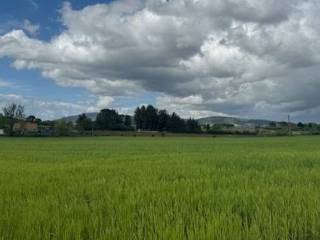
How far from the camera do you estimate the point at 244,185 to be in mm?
8938

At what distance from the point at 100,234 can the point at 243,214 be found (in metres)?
2.27

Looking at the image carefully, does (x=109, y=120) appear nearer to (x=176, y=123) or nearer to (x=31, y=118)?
(x=176, y=123)

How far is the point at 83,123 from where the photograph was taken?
507 feet

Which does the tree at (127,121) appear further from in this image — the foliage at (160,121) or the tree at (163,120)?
the tree at (163,120)

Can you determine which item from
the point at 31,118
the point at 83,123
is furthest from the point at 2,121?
the point at 31,118

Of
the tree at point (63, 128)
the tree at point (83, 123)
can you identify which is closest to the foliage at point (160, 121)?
the tree at point (83, 123)

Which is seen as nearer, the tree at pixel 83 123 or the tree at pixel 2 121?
the tree at pixel 2 121

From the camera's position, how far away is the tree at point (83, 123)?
152m

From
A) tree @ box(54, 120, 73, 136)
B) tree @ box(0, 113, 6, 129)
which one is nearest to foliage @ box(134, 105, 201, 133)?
tree @ box(54, 120, 73, 136)

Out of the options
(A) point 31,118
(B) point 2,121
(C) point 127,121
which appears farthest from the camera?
(A) point 31,118

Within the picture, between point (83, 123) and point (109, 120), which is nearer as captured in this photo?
point (83, 123)

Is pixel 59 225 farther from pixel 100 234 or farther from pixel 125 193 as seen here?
pixel 125 193

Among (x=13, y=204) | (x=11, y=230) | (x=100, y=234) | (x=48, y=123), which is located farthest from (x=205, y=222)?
(x=48, y=123)

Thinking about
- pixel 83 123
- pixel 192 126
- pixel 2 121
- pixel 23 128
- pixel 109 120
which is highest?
pixel 109 120
